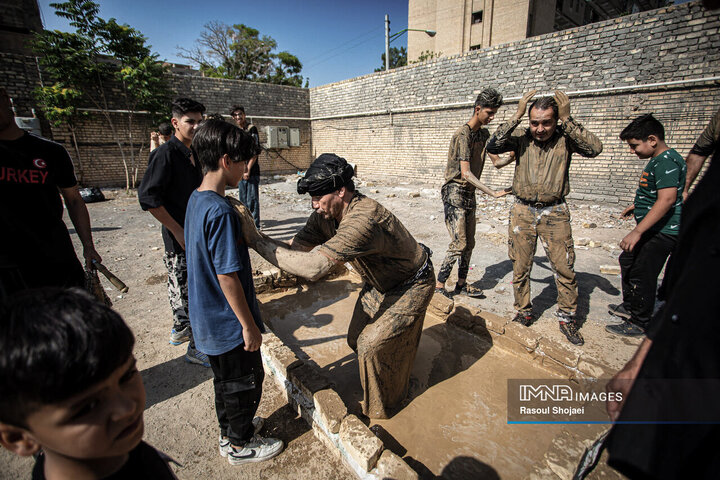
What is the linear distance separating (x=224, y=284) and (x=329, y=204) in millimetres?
824

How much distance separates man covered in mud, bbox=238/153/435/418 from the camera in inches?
75.7

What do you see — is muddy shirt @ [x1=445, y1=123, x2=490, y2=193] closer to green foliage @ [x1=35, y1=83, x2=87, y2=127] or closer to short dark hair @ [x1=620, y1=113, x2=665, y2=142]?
short dark hair @ [x1=620, y1=113, x2=665, y2=142]

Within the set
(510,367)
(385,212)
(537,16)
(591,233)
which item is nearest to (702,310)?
(385,212)

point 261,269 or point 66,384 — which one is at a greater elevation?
point 66,384

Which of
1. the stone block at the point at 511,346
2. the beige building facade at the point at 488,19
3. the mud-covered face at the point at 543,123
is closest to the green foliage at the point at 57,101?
the mud-covered face at the point at 543,123

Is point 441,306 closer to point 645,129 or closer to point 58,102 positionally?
point 645,129

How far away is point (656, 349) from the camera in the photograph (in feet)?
2.70

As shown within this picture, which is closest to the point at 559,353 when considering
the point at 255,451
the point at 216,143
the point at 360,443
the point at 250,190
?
the point at 360,443

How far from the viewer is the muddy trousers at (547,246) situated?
3178 mm

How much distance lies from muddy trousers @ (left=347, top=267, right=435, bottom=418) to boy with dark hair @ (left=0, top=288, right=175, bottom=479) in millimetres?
1574

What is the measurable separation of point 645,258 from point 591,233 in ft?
12.6

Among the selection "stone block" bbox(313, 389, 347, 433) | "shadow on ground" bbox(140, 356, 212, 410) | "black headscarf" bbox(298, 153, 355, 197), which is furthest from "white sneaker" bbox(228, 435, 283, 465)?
"black headscarf" bbox(298, 153, 355, 197)

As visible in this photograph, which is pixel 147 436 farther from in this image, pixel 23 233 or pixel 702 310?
pixel 702 310

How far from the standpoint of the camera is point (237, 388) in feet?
6.06
